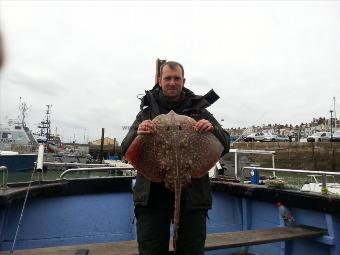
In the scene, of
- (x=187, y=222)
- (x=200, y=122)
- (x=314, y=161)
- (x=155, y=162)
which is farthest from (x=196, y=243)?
(x=314, y=161)

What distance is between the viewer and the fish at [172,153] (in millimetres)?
2992

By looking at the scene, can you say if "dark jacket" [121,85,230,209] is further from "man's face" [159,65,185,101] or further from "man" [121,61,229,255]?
"man's face" [159,65,185,101]

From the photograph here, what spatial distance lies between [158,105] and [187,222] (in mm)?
1050

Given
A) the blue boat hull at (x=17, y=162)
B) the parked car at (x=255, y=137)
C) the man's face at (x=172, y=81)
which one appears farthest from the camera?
the parked car at (x=255, y=137)

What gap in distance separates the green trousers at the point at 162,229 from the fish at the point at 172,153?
0.14 m

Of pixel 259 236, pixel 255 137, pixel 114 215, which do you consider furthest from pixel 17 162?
pixel 255 137

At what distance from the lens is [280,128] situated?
73.1 meters

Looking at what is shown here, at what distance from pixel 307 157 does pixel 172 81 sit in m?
39.8

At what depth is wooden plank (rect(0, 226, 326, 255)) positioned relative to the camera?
4.12 meters

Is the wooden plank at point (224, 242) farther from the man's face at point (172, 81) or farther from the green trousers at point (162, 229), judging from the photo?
the man's face at point (172, 81)

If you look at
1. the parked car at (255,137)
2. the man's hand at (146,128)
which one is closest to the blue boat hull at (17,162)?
the man's hand at (146,128)

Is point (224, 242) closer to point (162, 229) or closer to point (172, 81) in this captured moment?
point (162, 229)

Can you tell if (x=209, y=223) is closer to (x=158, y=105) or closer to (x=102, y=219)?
(x=102, y=219)

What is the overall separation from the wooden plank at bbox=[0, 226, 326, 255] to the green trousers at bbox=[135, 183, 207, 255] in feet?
3.33
